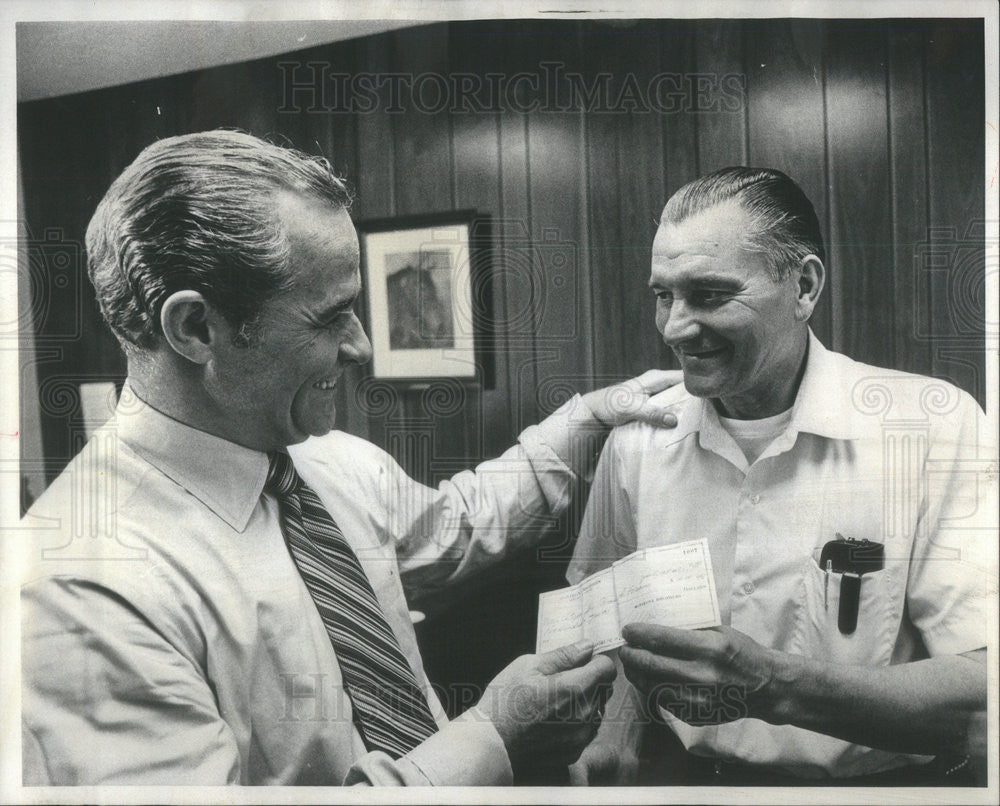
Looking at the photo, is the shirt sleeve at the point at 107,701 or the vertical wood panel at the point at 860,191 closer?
the shirt sleeve at the point at 107,701

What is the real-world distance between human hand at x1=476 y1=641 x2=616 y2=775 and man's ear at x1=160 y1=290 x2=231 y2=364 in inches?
35.0

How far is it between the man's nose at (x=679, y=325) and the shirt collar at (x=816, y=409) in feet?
0.43

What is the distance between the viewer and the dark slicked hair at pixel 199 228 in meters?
1.78

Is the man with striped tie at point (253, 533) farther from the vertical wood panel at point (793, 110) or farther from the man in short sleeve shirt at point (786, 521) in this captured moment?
the vertical wood panel at point (793, 110)

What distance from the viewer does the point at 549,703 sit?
183 cm

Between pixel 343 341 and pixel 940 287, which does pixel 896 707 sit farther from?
pixel 343 341

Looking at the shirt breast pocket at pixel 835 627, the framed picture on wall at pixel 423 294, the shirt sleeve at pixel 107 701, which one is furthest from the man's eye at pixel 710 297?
the shirt sleeve at pixel 107 701

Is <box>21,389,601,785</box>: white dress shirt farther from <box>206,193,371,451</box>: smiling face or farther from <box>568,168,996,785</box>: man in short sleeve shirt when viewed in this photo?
<box>568,168,996,785</box>: man in short sleeve shirt

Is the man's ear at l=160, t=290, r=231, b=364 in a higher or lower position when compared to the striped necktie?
higher

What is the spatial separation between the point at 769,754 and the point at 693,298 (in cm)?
94

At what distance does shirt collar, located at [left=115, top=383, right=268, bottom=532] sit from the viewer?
1.80 metres

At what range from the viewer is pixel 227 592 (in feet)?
5.81

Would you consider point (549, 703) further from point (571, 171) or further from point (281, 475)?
point (571, 171)

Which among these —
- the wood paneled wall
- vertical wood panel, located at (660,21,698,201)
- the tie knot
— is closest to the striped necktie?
the tie knot
